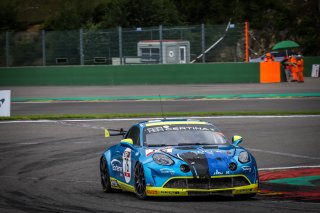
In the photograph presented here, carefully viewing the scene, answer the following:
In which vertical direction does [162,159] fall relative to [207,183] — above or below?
above

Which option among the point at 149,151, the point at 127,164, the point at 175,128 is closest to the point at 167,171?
the point at 149,151

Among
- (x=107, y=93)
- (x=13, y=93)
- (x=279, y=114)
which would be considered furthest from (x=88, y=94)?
(x=279, y=114)

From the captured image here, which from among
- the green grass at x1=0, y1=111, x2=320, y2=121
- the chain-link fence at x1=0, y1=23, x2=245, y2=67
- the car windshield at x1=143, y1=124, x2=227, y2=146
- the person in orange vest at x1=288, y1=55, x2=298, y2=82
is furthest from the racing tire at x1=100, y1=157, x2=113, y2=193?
the person in orange vest at x1=288, y1=55, x2=298, y2=82

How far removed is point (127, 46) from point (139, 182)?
30.5 meters

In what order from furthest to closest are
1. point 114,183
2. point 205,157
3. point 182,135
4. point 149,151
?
point 114,183 → point 182,135 → point 149,151 → point 205,157

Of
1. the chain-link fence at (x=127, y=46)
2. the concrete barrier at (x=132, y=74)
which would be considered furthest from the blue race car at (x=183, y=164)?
the concrete barrier at (x=132, y=74)

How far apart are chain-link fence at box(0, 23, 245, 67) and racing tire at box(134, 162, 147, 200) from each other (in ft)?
93.6

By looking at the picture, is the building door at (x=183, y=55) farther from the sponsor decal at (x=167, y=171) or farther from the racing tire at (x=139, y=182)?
the sponsor decal at (x=167, y=171)

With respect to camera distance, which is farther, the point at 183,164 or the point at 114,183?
the point at 114,183

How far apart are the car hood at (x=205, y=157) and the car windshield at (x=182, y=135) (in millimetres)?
410

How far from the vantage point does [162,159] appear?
1170cm

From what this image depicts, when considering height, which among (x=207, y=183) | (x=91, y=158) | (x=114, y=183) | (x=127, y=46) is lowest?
(x=91, y=158)

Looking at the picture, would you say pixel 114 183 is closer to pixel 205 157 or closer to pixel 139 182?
pixel 139 182

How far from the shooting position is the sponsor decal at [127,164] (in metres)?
12.5
